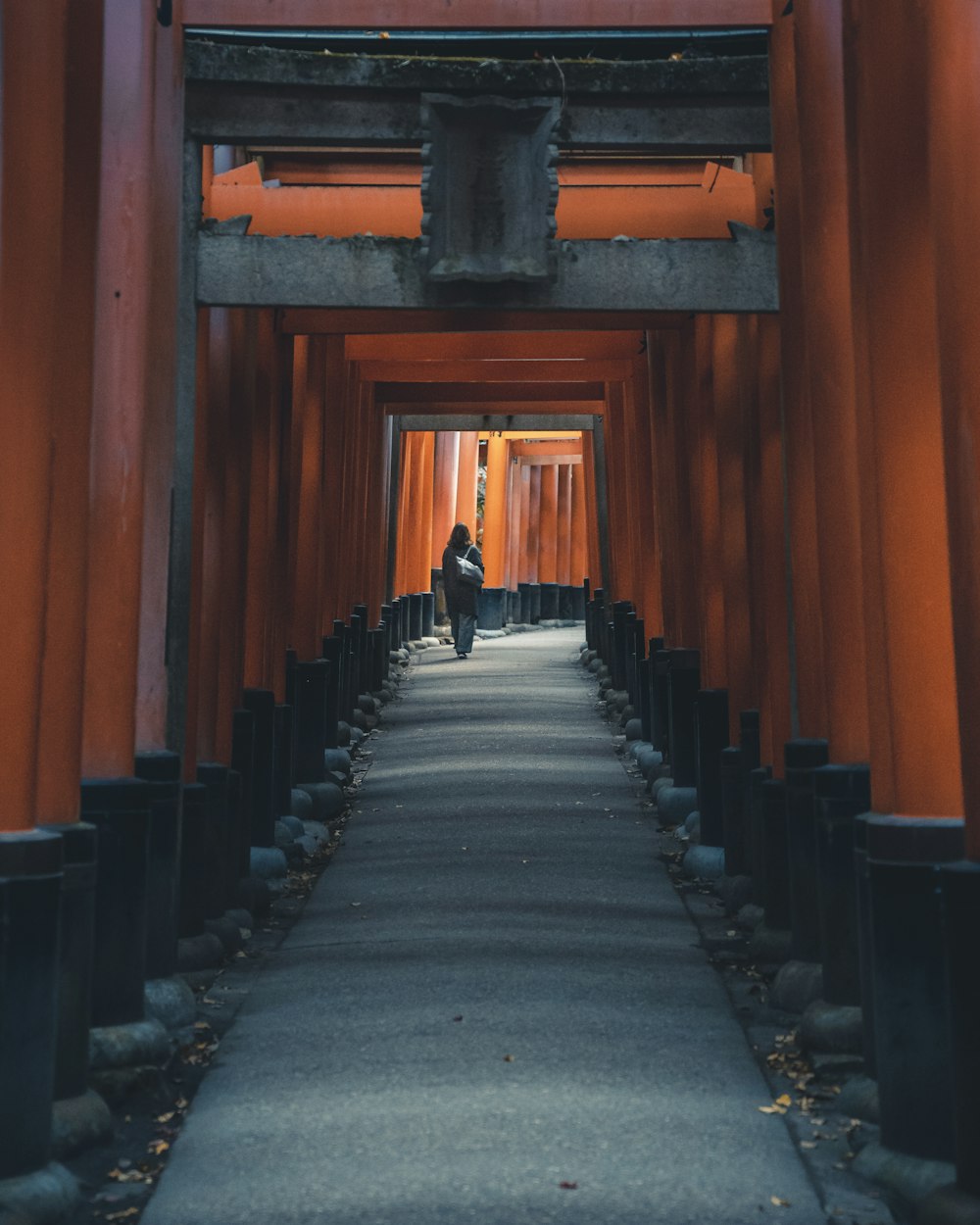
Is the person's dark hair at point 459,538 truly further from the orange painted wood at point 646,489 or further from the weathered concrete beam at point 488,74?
the weathered concrete beam at point 488,74

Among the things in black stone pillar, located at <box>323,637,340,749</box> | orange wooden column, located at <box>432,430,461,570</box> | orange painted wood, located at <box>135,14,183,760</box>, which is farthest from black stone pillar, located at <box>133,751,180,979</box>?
orange wooden column, located at <box>432,430,461,570</box>

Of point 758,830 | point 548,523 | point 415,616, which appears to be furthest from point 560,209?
point 548,523

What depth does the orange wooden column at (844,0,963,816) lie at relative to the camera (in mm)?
5223

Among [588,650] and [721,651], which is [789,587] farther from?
[588,650]

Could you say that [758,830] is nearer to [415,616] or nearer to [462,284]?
[462,284]

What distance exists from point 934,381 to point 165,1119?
11.1 ft

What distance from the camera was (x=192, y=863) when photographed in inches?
327

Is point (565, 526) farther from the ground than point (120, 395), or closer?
farther from the ground

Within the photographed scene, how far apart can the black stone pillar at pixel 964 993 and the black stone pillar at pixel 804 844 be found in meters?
3.04

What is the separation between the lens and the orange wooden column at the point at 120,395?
6754 mm

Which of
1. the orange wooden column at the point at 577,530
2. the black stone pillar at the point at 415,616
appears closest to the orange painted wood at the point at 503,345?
the black stone pillar at the point at 415,616

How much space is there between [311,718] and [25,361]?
9496mm

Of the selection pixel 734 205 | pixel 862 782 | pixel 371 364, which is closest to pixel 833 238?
pixel 862 782

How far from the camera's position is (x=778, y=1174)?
203 inches
